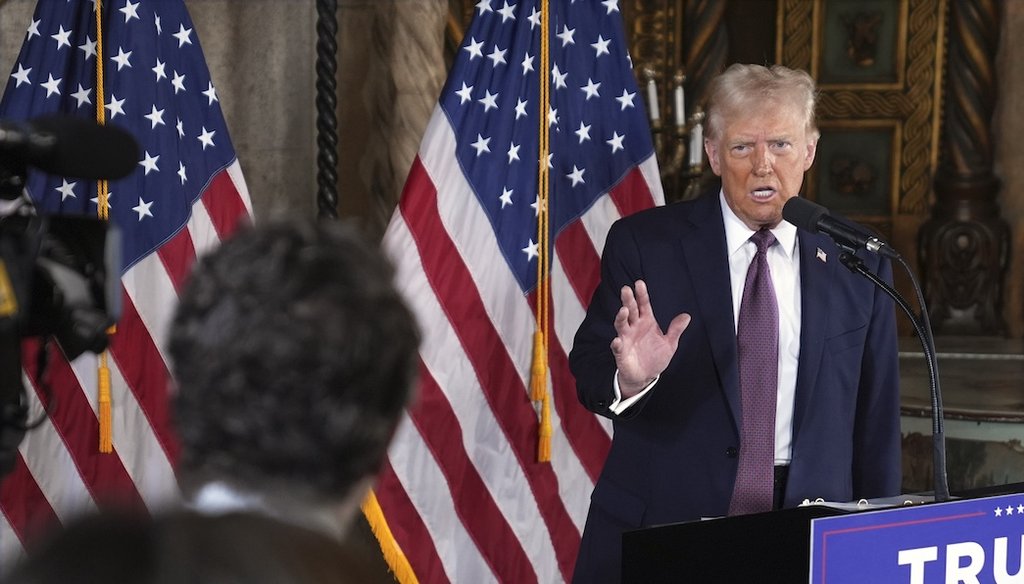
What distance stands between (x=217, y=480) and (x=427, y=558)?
2.49 meters

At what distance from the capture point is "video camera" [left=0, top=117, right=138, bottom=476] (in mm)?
1405

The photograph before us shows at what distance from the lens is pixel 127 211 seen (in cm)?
314

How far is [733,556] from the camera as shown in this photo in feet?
6.49

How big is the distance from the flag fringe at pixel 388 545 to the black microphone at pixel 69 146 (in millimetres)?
1926

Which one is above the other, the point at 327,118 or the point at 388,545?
the point at 327,118

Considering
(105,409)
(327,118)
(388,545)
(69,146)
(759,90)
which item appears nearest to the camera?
(69,146)

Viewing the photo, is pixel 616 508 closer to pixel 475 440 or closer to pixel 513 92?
pixel 475 440

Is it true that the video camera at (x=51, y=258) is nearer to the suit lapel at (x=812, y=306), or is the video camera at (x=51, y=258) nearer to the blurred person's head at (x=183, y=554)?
the blurred person's head at (x=183, y=554)

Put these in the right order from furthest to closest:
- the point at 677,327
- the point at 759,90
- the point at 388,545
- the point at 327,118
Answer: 1. the point at 327,118
2. the point at 388,545
3. the point at 759,90
4. the point at 677,327

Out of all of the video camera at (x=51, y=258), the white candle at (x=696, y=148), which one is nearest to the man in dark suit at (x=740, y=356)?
the video camera at (x=51, y=258)

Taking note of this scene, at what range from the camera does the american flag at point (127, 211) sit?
3.07 m

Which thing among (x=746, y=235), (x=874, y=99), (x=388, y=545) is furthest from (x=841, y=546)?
(x=874, y=99)

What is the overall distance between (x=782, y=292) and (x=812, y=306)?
81 mm

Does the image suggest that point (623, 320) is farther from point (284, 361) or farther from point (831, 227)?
point (284, 361)
